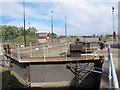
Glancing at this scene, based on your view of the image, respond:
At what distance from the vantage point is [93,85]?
9031 mm

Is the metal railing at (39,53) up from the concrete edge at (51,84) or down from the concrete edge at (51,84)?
up

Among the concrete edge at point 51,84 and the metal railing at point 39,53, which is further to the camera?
the metal railing at point 39,53

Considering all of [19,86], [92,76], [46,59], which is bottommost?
[19,86]

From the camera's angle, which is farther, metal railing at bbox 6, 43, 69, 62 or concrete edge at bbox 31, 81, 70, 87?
metal railing at bbox 6, 43, 69, 62

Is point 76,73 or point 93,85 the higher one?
point 76,73

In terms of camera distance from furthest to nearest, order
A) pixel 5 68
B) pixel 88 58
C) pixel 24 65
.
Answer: pixel 5 68, pixel 24 65, pixel 88 58

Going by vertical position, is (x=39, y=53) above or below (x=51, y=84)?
above

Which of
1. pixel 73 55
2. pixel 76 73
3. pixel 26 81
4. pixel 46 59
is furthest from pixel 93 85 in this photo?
pixel 26 81

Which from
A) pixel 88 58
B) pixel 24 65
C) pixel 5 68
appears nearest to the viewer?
pixel 88 58

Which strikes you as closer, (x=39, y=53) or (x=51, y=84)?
(x=51, y=84)

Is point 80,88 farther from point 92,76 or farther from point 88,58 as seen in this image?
point 88,58

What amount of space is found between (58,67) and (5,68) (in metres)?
10.3

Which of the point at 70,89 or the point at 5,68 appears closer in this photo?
the point at 70,89

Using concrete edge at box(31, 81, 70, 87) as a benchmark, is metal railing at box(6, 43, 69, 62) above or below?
above
